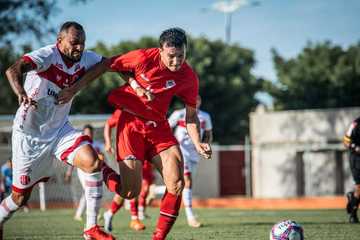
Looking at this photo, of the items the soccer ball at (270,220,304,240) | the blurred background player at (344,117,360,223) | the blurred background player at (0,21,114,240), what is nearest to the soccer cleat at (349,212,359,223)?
the blurred background player at (344,117,360,223)

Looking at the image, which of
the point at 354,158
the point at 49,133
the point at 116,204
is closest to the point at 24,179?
the point at 49,133

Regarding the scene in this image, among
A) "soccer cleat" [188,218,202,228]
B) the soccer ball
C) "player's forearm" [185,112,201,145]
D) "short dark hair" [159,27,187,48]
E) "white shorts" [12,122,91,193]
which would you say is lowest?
"soccer cleat" [188,218,202,228]

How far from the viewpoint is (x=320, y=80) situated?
4484 cm

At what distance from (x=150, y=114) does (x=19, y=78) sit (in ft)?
5.47

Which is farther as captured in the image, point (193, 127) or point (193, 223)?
point (193, 223)

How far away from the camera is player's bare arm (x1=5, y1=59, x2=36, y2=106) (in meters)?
7.09

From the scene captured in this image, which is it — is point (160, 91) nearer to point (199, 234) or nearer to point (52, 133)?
point (52, 133)

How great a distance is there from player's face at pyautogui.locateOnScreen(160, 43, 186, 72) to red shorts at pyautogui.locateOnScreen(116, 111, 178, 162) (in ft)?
2.49

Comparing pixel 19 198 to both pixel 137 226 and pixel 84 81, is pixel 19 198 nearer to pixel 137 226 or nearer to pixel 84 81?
pixel 84 81

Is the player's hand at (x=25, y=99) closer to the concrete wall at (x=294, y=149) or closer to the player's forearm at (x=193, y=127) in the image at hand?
the player's forearm at (x=193, y=127)

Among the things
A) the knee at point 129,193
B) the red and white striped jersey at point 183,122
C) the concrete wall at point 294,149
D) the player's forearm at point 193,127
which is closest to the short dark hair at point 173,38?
the player's forearm at point 193,127

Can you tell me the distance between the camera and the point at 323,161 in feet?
106

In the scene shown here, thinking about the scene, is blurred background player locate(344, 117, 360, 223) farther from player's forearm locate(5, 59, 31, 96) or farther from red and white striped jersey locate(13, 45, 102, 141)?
player's forearm locate(5, 59, 31, 96)

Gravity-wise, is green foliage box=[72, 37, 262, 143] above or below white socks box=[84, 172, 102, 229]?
above
